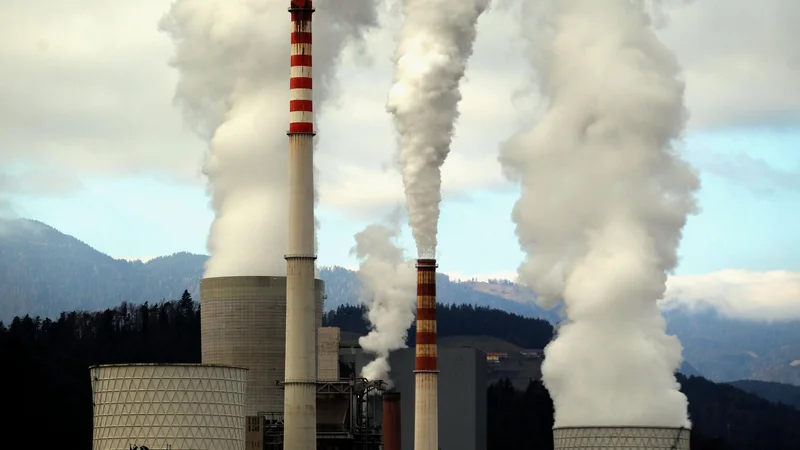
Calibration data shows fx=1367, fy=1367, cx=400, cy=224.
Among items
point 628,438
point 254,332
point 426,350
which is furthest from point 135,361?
point 628,438

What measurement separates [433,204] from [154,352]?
181 feet

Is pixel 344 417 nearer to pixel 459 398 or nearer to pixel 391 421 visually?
pixel 391 421

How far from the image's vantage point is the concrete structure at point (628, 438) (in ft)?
187

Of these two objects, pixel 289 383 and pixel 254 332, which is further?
pixel 254 332

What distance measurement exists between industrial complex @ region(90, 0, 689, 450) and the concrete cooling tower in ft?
0.16

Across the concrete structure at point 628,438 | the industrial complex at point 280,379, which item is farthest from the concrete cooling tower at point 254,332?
the concrete structure at point 628,438

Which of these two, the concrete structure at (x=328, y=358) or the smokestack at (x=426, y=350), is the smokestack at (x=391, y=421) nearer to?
the concrete structure at (x=328, y=358)

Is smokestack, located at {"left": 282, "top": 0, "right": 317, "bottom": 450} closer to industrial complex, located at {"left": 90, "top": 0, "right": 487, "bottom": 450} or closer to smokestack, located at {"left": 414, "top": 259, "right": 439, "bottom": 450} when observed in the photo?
industrial complex, located at {"left": 90, "top": 0, "right": 487, "bottom": 450}

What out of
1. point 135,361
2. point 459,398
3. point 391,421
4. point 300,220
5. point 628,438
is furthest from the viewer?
point 135,361

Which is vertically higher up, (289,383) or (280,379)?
(280,379)

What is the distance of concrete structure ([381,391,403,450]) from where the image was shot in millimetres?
69688

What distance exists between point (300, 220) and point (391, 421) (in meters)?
20.0

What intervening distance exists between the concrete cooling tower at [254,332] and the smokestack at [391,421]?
6.48 metres

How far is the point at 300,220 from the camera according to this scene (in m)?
53.8
